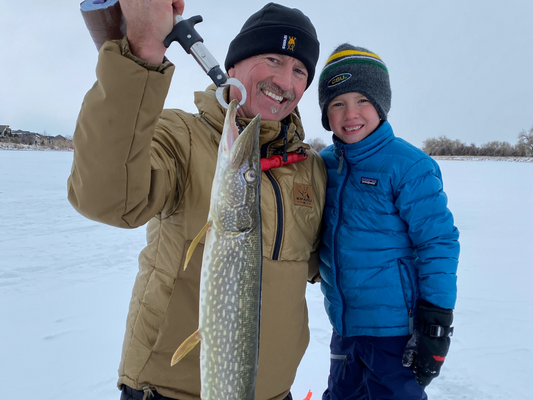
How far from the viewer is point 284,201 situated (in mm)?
1813

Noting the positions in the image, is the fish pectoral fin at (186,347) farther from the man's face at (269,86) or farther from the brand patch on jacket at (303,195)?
the man's face at (269,86)

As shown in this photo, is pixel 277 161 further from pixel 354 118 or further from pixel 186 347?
pixel 186 347

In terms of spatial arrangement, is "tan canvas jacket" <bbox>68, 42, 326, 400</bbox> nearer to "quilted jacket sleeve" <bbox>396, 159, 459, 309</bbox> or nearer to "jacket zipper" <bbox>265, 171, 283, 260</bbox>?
"jacket zipper" <bbox>265, 171, 283, 260</bbox>

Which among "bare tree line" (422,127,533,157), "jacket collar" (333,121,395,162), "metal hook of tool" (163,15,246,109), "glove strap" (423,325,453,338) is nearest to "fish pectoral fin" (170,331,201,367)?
"metal hook of tool" (163,15,246,109)

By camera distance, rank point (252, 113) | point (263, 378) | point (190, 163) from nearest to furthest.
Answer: point (190, 163), point (263, 378), point (252, 113)

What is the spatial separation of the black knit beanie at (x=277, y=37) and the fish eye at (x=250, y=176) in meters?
1.07

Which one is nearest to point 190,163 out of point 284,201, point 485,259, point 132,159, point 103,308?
point 132,159

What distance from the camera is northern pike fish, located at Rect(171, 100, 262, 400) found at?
131 cm

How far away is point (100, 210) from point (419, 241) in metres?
1.84

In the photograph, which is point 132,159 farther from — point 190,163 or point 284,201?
point 284,201

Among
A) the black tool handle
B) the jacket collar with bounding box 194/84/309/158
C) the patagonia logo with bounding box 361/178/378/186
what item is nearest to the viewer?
the black tool handle

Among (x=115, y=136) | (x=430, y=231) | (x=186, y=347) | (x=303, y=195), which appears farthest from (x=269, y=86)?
(x=186, y=347)

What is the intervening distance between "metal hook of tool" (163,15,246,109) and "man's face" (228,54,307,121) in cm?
53

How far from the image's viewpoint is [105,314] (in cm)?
382
